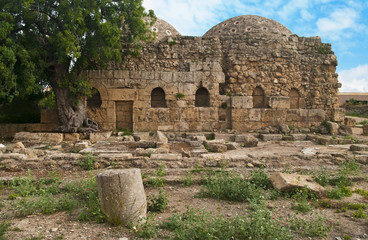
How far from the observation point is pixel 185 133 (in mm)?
13562

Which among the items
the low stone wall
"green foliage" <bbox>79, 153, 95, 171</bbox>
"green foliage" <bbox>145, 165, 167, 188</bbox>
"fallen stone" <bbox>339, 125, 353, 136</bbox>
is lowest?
"green foliage" <bbox>145, 165, 167, 188</bbox>

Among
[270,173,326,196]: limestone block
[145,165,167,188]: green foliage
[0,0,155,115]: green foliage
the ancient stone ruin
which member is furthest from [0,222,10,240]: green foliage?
the ancient stone ruin

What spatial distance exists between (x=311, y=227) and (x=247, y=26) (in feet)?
63.2

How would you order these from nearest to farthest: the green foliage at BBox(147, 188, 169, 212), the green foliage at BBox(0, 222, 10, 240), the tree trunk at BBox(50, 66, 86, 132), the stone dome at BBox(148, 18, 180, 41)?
the green foliage at BBox(0, 222, 10, 240)
the green foliage at BBox(147, 188, 169, 212)
the tree trunk at BBox(50, 66, 86, 132)
the stone dome at BBox(148, 18, 180, 41)

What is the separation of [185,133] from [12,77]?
24.8ft

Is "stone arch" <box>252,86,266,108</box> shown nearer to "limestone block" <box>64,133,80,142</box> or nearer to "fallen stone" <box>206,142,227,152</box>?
"fallen stone" <box>206,142,227,152</box>

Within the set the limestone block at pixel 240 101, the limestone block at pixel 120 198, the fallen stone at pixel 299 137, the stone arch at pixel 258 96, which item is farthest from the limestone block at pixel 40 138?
the fallen stone at pixel 299 137

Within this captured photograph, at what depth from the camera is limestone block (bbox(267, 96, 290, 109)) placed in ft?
47.8

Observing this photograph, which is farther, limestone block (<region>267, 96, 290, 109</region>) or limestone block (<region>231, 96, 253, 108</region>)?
limestone block (<region>267, 96, 290, 109</region>)

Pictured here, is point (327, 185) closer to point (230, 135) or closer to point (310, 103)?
point (230, 135)

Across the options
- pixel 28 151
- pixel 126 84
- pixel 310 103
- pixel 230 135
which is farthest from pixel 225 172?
pixel 310 103

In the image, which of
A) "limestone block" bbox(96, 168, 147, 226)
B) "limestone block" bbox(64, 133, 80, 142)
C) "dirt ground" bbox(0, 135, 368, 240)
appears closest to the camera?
"dirt ground" bbox(0, 135, 368, 240)

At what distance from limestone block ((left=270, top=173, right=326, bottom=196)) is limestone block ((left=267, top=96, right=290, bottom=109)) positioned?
914cm

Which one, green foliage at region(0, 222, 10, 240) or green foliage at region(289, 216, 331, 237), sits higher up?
green foliage at region(0, 222, 10, 240)
